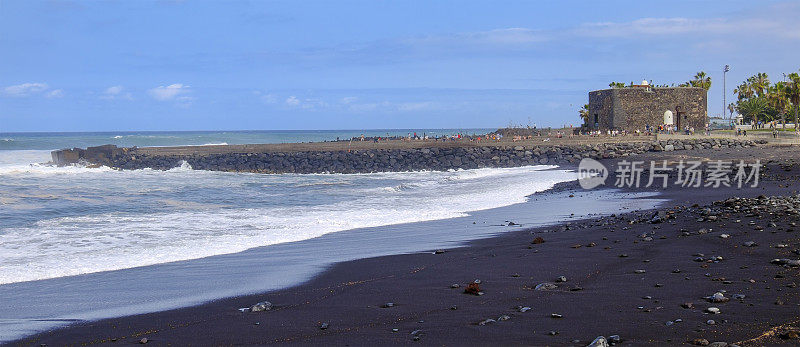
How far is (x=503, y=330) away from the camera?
5.61 meters

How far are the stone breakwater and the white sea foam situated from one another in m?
17.8

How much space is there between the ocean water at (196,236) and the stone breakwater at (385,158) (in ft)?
67.8

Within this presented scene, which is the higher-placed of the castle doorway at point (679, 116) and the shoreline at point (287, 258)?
the castle doorway at point (679, 116)

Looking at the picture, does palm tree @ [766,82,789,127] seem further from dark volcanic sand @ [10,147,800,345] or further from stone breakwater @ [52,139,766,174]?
dark volcanic sand @ [10,147,800,345]

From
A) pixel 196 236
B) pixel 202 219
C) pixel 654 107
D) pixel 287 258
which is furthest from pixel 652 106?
pixel 287 258

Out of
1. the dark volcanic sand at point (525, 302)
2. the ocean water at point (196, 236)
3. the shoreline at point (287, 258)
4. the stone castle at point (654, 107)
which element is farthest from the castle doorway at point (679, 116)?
the dark volcanic sand at point (525, 302)

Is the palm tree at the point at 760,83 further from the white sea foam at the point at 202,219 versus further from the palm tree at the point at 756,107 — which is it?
the white sea foam at the point at 202,219

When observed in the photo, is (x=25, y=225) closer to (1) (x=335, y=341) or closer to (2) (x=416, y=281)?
(2) (x=416, y=281)

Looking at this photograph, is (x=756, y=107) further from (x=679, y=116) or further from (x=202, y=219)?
(x=202, y=219)

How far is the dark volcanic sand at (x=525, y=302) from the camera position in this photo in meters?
5.47

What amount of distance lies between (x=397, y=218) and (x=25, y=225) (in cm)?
847

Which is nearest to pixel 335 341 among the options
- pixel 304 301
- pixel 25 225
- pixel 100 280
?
pixel 304 301

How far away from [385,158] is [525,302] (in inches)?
1696

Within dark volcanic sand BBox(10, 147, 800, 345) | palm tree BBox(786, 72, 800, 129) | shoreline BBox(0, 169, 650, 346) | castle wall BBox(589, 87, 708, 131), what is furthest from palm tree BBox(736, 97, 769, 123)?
dark volcanic sand BBox(10, 147, 800, 345)
